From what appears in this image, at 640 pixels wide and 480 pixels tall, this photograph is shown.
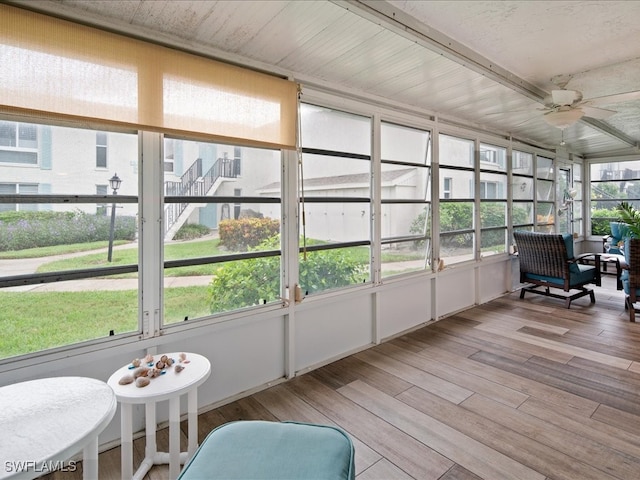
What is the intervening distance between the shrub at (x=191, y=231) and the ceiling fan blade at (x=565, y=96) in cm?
311

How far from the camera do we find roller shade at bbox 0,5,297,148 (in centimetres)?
179

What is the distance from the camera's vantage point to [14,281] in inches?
75.2

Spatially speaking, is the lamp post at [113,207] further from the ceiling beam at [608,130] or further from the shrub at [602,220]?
the shrub at [602,220]

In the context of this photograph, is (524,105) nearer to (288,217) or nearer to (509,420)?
(288,217)

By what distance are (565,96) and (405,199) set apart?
5.55 feet

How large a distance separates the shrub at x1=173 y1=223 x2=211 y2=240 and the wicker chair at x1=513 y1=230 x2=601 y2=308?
4631 mm

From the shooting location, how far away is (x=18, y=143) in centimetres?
191

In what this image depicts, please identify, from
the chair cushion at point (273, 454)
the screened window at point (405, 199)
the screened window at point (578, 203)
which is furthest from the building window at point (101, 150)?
the screened window at point (578, 203)

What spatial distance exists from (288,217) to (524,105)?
124 inches

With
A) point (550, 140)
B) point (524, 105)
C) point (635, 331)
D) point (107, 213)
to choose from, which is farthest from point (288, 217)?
point (550, 140)

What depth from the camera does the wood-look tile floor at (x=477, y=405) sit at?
6.38 ft

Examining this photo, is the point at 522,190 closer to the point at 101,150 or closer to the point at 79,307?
the point at 101,150

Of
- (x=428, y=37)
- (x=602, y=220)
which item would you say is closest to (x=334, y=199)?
(x=428, y=37)

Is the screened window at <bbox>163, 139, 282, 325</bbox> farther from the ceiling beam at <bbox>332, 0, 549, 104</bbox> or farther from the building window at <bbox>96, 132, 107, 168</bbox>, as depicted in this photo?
the ceiling beam at <bbox>332, 0, 549, 104</bbox>
